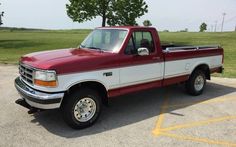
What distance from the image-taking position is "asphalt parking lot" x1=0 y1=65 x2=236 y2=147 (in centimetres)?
507

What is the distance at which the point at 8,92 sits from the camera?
8328 mm

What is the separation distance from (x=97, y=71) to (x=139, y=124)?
1.44 m

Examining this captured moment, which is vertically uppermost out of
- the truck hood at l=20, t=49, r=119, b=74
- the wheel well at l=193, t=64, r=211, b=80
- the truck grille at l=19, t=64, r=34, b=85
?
the truck hood at l=20, t=49, r=119, b=74

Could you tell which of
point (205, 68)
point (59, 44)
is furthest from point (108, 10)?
point (205, 68)

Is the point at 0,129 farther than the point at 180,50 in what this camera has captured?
No

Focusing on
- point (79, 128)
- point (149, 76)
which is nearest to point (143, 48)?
point (149, 76)

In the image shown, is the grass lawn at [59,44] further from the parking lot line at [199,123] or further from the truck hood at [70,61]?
the truck hood at [70,61]

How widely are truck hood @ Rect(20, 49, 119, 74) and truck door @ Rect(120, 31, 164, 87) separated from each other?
49cm

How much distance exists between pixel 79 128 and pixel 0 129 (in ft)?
5.10

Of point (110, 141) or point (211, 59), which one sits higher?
point (211, 59)

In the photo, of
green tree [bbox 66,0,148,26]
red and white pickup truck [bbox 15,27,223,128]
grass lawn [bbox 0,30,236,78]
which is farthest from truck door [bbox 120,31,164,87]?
green tree [bbox 66,0,148,26]

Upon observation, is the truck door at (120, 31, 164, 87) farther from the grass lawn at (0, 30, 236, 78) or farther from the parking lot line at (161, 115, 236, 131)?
the grass lawn at (0, 30, 236, 78)

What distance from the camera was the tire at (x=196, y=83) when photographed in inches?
314

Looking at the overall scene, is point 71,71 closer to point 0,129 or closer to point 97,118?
point 97,118
